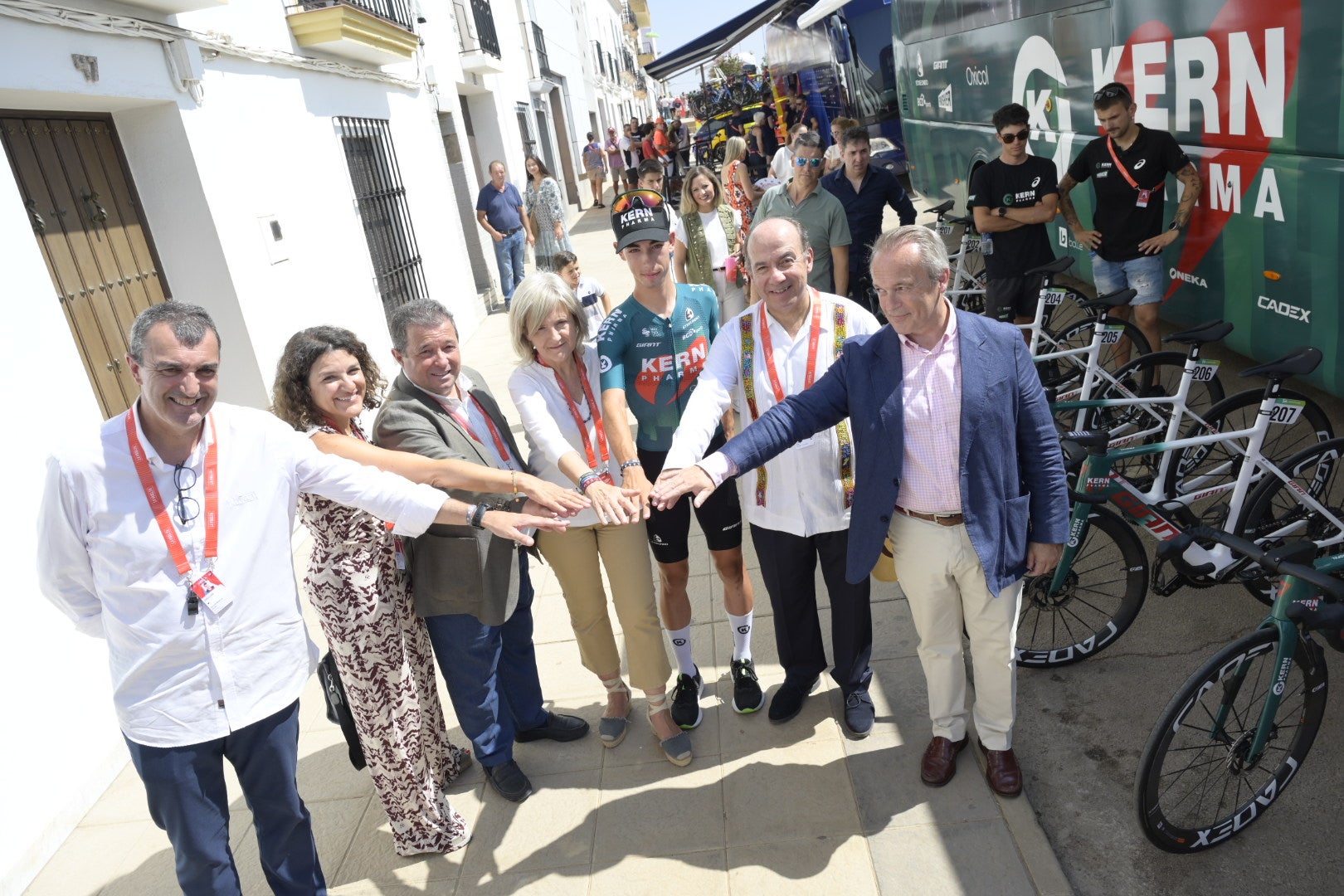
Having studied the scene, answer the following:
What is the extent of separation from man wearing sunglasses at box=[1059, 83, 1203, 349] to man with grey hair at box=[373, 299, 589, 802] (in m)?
4.20

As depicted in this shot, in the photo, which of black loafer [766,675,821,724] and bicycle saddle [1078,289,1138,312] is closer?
black loafer [766,675,821,724]

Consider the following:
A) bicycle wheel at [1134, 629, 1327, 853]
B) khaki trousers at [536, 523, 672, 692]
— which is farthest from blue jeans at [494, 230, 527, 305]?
bicycle wheel at [1134, 629, 1327, 853]

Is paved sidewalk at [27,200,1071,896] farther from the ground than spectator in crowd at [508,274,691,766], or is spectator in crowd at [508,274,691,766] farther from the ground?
spectator in crowd at [508,274,691,766]

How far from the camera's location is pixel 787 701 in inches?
138

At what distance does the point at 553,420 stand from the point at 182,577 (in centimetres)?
125

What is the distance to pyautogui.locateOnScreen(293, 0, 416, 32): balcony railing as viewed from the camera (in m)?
7.62

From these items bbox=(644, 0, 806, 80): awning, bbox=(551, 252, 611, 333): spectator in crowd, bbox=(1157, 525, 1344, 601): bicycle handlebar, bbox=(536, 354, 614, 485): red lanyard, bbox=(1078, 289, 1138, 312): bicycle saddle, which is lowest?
bbox=(1157, 525, 1344, 601): bicycle handlebar

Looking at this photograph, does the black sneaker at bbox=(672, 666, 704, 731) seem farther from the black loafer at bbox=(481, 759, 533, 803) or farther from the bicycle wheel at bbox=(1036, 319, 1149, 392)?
the bicycle wheel at bbox=(1036, 319, 1149, 392)

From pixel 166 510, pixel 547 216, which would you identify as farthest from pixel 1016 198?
pixel 547 216

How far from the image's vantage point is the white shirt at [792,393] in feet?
9.67

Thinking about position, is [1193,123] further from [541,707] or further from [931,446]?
[541,707]

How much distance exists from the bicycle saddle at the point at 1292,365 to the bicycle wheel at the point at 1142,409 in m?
0.52

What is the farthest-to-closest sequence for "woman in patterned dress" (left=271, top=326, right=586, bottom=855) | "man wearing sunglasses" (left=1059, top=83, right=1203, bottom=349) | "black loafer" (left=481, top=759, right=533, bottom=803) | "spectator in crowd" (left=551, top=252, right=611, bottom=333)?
1. "spectator in crowd" (left=551, top=252, right=611, bottom=333)
2. "man wearing sunglasses" (left=1059, top=83, right=1203, bottom=349)
3. "black loafer" (left=481, top=759, right=533, bottom=803)
4. "woman in patterned dress" (left=271, top=326, right=586, bottom=855)

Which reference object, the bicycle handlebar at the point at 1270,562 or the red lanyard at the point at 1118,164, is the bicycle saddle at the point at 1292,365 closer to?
the bicycle handlebar at the point at 1270,562
